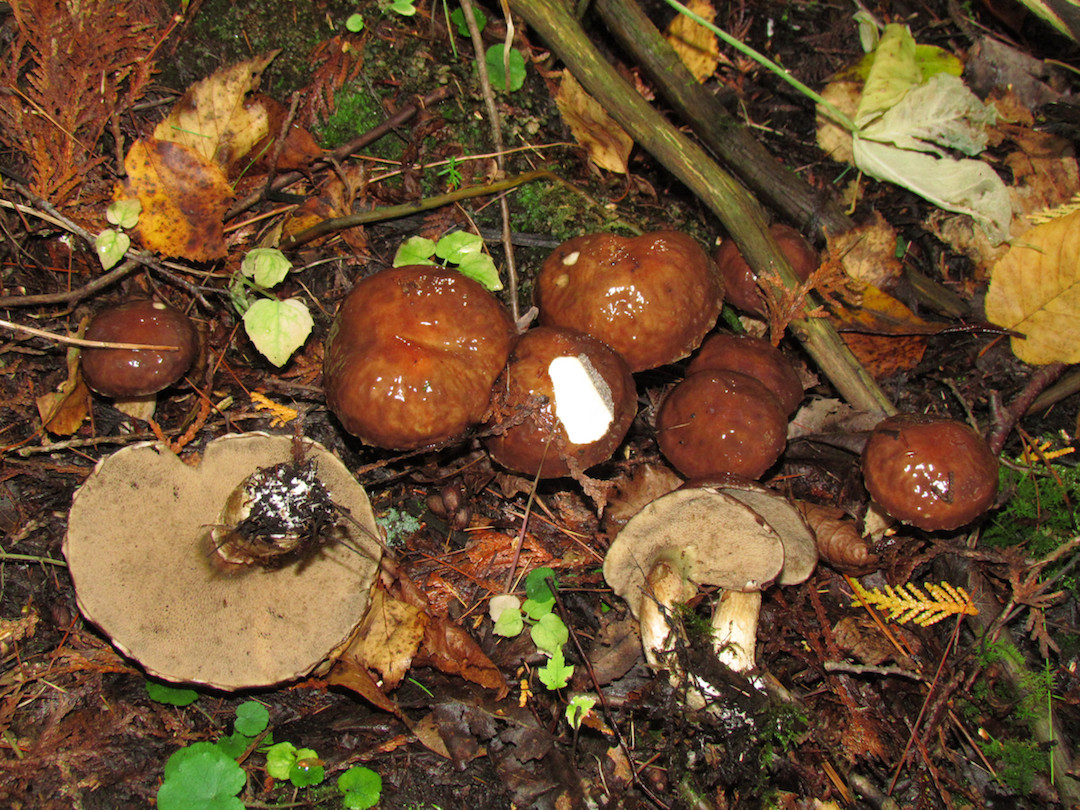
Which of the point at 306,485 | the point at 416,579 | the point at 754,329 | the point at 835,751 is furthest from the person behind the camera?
the point at 754,329

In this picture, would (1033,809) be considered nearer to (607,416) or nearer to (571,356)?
(607,416)

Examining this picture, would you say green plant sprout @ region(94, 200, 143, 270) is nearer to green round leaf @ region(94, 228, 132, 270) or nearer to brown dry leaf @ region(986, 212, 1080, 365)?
green round leaf @ region(94, 228, 132, 270)

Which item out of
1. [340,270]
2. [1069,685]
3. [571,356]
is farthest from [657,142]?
[1069,685]

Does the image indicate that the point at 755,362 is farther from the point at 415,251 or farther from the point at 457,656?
the point at 457,656

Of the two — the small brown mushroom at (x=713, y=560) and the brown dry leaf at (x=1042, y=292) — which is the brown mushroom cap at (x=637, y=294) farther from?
the brown dry leaf at (x=1042, y=292)

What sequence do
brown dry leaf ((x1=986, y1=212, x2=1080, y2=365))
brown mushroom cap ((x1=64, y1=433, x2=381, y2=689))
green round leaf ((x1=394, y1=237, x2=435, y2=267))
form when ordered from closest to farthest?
brown mushroom cap ((x1=64, y1=433, x2=381, y2=689)), green round leaf ((x1=394, y1=237, x2=435, y2=267)), brown dry leaf ((x1=986, y1=212, x2=1080, y2=365))

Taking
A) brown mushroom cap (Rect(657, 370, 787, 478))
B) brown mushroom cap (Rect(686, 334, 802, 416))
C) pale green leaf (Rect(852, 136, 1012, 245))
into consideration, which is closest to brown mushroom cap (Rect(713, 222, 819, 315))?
brown mushroom cap (Rect(686, 334, 802, 416))
